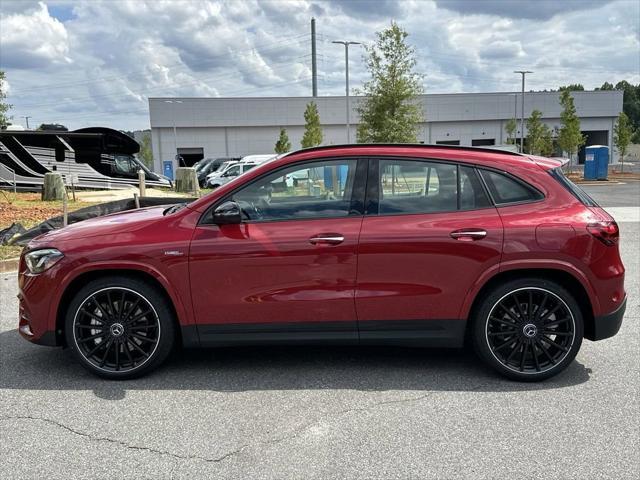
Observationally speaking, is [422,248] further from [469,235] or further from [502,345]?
[502,345]

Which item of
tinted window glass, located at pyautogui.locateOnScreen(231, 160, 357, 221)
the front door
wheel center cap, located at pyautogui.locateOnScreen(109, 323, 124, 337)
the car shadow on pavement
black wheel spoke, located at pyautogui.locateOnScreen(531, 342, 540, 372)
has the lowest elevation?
the car shadow on pavement

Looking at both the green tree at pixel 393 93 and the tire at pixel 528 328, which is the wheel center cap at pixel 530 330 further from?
the green tree at pixel 393 93

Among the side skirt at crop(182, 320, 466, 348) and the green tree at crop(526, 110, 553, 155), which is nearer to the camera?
the side skirt at crop(182, 320, 466, 348)

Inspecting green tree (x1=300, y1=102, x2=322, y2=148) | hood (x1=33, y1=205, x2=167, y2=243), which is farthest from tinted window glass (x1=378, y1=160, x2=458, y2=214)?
green tree (x1=300, y1=102, x2=322, y2=148)

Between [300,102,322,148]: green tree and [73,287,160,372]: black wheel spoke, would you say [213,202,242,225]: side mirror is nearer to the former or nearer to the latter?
[73,287,160,372]: black wheel spoke

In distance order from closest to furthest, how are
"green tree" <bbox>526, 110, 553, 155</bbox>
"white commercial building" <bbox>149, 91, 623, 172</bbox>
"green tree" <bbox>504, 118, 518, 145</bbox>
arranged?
1. "green tree" <bbox>526, 110, 553, 155</bbox>
2. "green tree" <bbox>504, 118, 518, 145</bbox>
3. "white commercial building" <bbox>149, 91, 623, 172</bbox>

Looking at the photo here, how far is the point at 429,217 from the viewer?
3971mm

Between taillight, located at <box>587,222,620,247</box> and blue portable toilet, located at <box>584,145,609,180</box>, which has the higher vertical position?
taillight, located at <box>587,222,620,247</box>

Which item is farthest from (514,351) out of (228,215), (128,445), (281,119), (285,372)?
(281,119)

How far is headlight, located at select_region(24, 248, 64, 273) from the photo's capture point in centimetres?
400

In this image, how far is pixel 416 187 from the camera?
13.4 ft

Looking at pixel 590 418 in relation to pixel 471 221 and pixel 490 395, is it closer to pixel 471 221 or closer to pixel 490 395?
pixel 490 395

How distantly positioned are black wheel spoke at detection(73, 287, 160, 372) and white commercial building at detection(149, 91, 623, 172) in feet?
185

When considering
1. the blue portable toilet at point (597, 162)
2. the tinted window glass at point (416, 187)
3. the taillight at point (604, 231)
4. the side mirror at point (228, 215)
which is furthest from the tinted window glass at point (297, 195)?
the blue portable toilet at point (597, 162)
